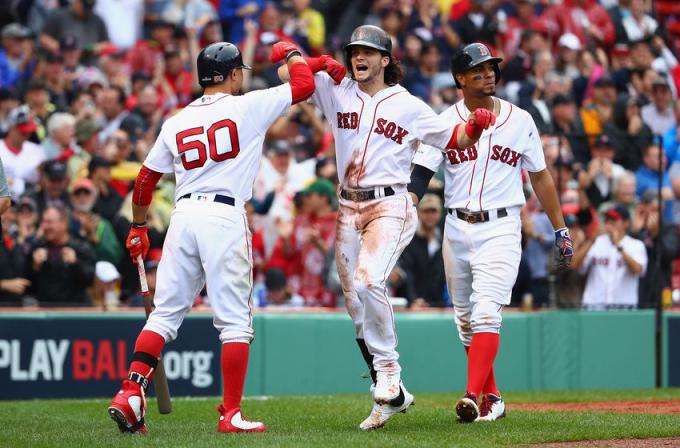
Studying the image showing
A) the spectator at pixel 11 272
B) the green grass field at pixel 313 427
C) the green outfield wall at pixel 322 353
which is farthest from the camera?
the spectator at pixel 11 272

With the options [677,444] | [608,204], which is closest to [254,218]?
[608,204]

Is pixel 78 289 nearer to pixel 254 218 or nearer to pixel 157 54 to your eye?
pixel 254 218

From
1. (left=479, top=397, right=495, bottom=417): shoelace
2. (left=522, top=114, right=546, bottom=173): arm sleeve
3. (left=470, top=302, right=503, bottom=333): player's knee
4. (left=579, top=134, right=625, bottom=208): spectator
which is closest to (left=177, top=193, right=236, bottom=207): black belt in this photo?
(left=470, top=302, right=503, bottom=333): player's knee

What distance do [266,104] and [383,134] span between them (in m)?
0.76

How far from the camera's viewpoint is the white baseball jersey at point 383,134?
25.7 feet

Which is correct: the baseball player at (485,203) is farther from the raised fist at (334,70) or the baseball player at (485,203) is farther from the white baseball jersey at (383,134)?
the raised fist at (334,70)

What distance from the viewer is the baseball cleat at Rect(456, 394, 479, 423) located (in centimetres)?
774

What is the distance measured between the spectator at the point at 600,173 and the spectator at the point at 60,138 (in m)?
5.37

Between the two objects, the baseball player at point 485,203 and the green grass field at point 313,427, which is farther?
the baseball player at point 485,203

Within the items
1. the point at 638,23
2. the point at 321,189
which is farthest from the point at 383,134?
the point at 638,23

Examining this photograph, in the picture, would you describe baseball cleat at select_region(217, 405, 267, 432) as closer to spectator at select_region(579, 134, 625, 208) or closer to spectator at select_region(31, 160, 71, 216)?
spectator at select_region(31, 160, 71, 216)

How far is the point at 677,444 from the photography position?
7.14 meters

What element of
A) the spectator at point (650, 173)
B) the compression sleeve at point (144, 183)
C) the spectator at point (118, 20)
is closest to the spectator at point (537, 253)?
the spectator at point (650, 173)

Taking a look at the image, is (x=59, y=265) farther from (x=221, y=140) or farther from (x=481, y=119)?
(x=481, y=119)
